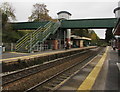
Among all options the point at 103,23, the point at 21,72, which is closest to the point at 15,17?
the point at 103,23

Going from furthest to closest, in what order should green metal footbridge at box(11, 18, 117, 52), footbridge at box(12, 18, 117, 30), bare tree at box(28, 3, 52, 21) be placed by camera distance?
bare tree at box(28, 3, 52, 21) < footbridge at box(12, 18, 117, 30) < green metal footbridge at box(11, 18, 117, 52)

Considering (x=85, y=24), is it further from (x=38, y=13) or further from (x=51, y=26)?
(x=38, y=13)

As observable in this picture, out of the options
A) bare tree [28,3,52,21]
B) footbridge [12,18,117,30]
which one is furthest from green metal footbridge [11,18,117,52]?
bare tree [28,3,52,21]

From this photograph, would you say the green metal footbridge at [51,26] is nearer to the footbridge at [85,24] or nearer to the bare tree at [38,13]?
the footbridge at [85,24]

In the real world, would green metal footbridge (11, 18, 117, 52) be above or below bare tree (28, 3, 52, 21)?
below

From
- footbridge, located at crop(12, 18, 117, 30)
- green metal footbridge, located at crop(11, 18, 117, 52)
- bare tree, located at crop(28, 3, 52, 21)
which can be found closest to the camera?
green metal footbridge, located at crop(11, 18, 117, 52)

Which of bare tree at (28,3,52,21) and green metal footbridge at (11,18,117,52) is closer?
green metal footbridge at (11,18,117,52)

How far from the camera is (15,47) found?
26516 mm

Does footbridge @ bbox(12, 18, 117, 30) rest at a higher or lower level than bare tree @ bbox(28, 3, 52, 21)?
lower

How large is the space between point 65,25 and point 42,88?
2933 centimetres

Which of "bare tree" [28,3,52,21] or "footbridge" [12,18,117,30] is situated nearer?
"footbridge" [12,18,117,30]

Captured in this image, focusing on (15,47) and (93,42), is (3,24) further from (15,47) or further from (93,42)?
(93,42)

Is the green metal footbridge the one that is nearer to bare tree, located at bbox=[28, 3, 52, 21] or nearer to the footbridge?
the footbridge

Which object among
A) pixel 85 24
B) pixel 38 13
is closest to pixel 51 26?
pixel 85 24
